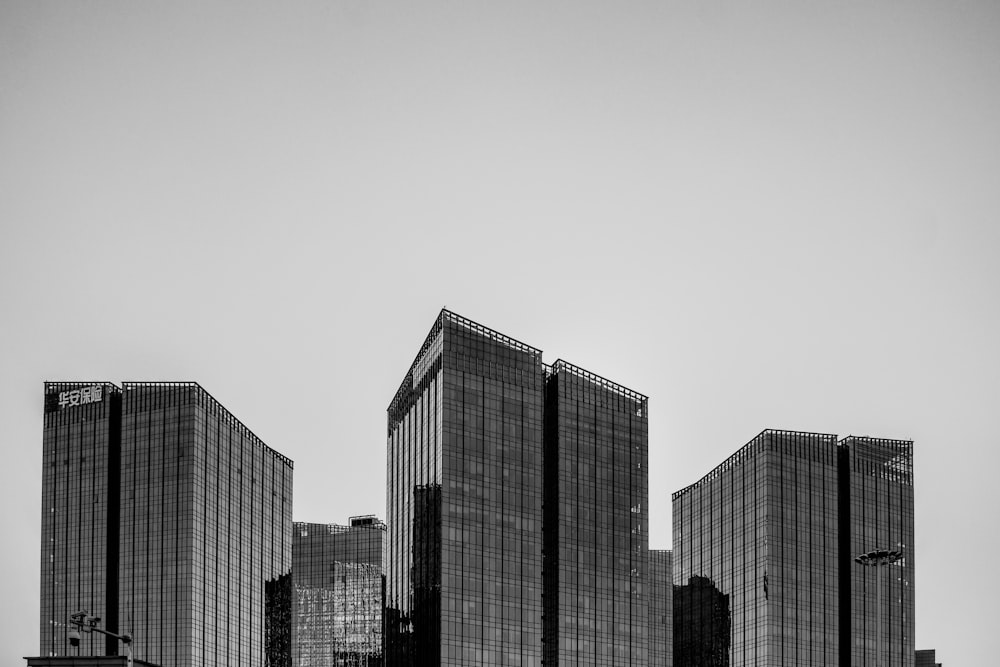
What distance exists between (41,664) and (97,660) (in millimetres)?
6158

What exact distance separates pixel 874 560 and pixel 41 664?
67.8 m

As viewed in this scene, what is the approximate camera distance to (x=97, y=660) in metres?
108

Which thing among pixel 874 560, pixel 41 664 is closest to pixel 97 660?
pixel 41 664

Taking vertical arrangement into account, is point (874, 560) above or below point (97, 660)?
above

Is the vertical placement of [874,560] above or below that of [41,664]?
above

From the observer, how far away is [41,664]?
11050 centimetres

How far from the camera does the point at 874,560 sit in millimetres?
101375

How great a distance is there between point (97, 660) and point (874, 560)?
62030 millimetres

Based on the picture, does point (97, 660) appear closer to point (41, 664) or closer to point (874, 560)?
point (41, 664)

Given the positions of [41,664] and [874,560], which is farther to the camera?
[41,664]
